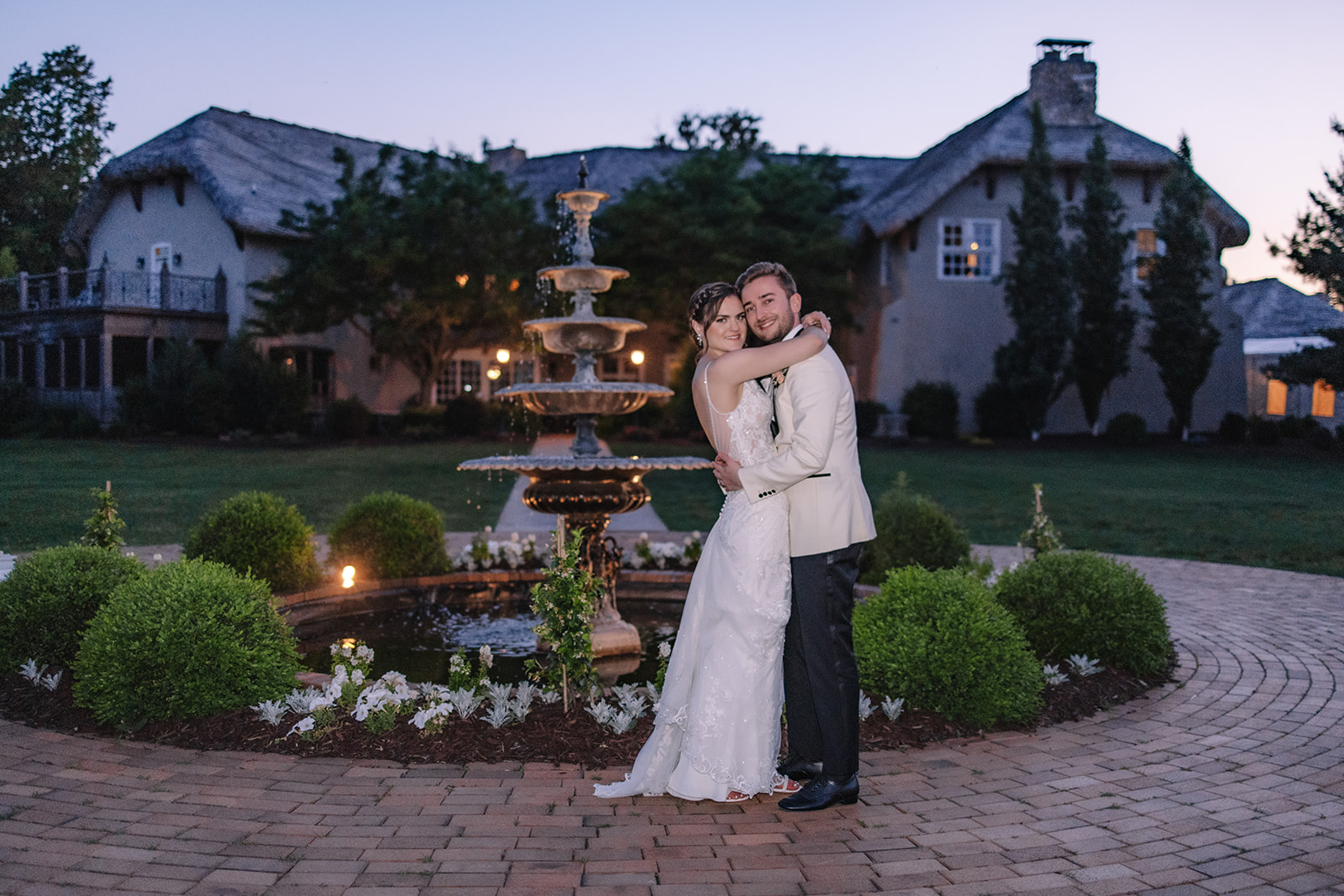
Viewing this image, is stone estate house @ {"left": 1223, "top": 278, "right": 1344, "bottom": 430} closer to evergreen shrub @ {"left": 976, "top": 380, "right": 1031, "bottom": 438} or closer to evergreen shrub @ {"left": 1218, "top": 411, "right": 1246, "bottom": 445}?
evergreen shrub @ {"left": 1218, "top": 411, "right": 1246, "bottom": 445}

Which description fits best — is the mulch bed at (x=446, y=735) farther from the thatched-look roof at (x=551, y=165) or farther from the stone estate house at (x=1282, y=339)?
the stone estate house at (x=1282, y=339)

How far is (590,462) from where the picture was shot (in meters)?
6.91

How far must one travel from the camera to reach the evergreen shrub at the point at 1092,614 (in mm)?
5777

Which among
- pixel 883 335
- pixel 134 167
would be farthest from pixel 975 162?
pixel 134 167

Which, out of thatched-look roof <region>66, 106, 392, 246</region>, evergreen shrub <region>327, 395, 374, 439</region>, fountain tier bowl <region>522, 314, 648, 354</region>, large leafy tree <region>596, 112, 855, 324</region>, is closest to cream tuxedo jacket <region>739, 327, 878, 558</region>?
fountain tier bowl <region>522, 314, 648, 354</region>

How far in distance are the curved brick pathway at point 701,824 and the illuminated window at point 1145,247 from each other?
27441 mm

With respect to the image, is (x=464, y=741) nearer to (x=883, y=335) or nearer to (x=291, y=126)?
(x=883, y=335)

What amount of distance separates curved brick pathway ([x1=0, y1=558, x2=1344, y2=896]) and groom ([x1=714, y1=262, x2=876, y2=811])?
290mm

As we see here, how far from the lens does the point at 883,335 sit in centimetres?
2922

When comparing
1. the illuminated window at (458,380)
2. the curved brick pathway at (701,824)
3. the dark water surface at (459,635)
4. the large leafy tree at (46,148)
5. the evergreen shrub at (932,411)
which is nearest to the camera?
the curved brick pathway at (701,824)

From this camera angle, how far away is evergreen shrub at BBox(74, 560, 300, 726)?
15.6 ft

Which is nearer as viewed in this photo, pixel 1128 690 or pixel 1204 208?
pixel 1128 690

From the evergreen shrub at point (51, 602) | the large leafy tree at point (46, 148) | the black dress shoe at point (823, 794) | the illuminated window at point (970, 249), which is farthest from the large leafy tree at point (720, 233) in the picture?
the black dress shoe at point (823, 794)

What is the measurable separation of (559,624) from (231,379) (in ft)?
83.0
